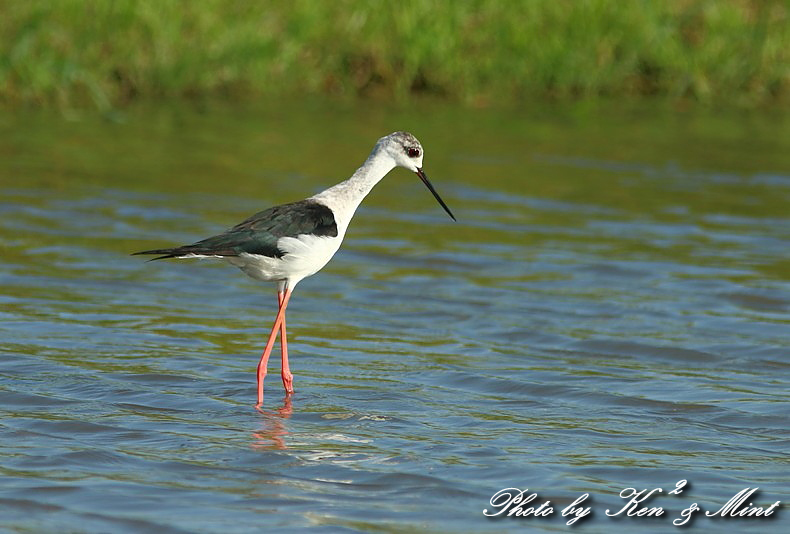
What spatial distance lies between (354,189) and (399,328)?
118 cm

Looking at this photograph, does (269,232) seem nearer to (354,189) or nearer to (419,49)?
(354,189)

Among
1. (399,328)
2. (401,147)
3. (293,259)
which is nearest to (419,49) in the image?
(399,328)

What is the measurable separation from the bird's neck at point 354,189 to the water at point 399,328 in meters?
0.78

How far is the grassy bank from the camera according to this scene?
495 inches

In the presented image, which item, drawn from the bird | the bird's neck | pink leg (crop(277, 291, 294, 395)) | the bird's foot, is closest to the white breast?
the bird

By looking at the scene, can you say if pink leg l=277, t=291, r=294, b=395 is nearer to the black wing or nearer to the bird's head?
the black wing

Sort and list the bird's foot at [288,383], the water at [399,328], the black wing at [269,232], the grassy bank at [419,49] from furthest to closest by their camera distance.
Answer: the grassy bank at [419,49], the bird's foot at [288,383], the black wing at [269,232], the water at [399,328]

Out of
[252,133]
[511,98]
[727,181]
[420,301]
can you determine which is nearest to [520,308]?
[420,301]

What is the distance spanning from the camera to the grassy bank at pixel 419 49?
12562 mm

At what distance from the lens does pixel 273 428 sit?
5.84 metres

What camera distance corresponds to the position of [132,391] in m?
6.18

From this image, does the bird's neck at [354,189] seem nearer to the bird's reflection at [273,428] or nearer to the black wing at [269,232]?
the black wing at [269,232]

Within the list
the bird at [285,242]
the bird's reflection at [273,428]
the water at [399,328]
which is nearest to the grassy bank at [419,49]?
the water at [399,328]

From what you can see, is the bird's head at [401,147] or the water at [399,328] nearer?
the water at [399,328]
